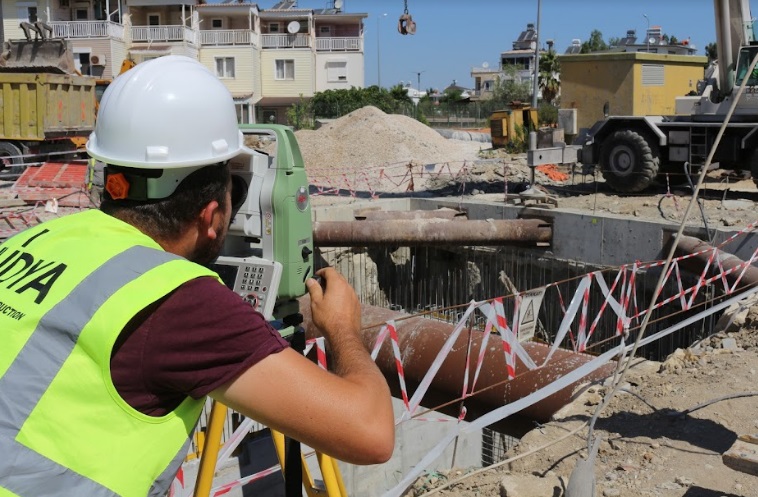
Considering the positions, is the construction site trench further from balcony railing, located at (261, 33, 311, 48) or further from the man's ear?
balcony railing, located at (261, 33, 311, 48)

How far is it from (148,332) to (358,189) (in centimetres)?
1868

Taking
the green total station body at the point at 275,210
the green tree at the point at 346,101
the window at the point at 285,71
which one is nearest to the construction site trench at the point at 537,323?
the green total station body at the point at 275,210

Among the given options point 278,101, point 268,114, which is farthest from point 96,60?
point 268,114

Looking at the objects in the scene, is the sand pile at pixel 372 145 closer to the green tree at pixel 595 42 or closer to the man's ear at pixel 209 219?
the man's ear at pixel 209 219

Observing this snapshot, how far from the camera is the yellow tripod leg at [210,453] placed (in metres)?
2.37

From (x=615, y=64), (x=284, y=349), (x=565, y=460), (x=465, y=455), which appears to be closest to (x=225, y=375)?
(x=284, y=349)

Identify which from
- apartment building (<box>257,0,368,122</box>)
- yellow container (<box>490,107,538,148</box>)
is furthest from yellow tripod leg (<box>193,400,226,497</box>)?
apartment building (<box>257,0,368,122</box>)

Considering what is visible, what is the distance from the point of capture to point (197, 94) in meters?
1.79

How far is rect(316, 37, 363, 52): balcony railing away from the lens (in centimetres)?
4662

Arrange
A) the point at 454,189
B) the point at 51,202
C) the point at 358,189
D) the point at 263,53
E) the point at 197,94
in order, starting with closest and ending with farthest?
the point at 197,94
the point at 51,202
the point at 454,189
the point at 358,189
the point at 263,53

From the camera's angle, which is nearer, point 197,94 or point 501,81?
point 197,94

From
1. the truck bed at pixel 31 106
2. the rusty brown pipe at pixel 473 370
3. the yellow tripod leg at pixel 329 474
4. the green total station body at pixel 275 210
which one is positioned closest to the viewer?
the yellow tripod leg at pixel 329 474

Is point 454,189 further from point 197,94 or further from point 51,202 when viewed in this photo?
point 197,94

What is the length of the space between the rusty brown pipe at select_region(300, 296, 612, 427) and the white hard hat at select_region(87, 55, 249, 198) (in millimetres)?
3806
